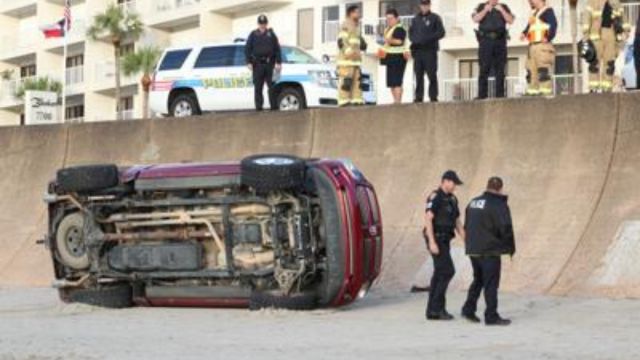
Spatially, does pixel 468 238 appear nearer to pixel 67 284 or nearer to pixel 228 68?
pixel 67 284

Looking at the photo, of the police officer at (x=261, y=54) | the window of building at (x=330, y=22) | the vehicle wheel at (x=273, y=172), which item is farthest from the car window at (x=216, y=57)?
the window of building at (x=330, y=22)

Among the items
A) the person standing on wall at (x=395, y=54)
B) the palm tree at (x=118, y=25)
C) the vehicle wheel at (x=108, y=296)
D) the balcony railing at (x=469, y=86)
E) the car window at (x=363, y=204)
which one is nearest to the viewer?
the car window at (x=363, y=204)

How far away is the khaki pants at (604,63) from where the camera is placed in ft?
54.9

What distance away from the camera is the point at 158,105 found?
2447 cm

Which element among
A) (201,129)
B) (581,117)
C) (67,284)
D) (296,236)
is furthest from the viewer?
(201,129)

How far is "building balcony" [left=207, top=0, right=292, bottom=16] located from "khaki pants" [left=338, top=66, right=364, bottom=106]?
30509 mm

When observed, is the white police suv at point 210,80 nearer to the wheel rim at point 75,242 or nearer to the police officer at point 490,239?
the wheel rim at point 75,242

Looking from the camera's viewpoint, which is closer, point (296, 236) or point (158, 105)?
point (296, 236)

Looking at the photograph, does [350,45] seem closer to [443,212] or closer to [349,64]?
[349,64]

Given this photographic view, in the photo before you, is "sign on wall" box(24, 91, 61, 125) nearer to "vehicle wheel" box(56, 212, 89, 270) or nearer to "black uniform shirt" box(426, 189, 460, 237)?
"vehicle wheel" box(56, 212, 89, 270)

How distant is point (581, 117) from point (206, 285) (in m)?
5.34

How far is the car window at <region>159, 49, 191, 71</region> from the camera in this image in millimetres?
24719

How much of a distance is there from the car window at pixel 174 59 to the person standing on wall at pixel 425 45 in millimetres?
7821

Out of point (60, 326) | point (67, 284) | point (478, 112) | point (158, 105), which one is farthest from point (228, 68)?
point (60, 326)
